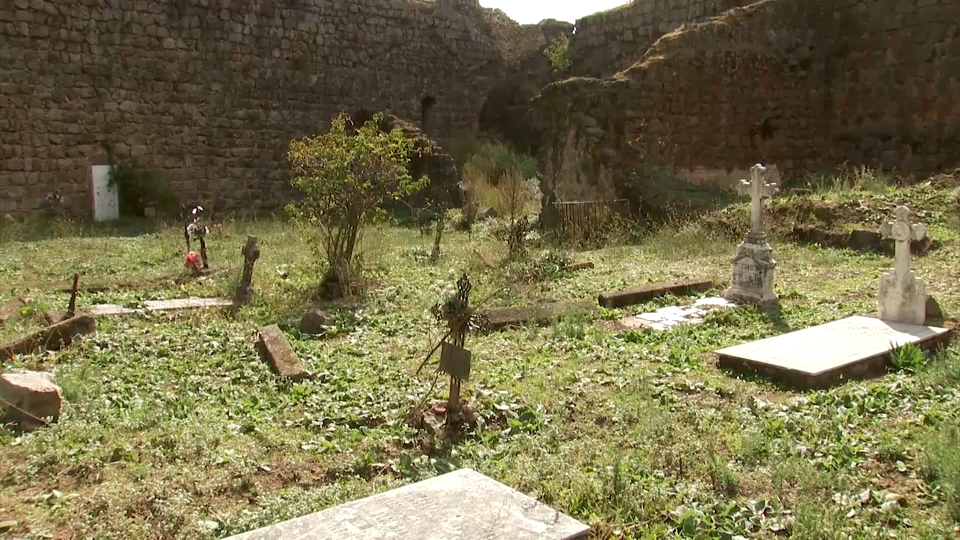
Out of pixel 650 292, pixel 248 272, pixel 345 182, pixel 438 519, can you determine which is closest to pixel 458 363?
pixel 438 519

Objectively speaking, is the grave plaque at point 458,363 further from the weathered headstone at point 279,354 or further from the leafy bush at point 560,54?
the leafy bush at point 560,54

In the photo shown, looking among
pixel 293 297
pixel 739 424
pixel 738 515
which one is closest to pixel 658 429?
pixel 739 424

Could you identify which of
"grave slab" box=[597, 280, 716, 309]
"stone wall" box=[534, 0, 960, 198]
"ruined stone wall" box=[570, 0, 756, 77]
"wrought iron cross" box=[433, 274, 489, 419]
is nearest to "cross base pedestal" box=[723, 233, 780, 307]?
"grave slab" box=[597, 280, 716, 309]

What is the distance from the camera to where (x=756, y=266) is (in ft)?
26.1

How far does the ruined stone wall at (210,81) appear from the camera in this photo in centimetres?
1419

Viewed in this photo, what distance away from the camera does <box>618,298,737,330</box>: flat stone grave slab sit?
23.9 feet

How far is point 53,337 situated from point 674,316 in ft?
16.9

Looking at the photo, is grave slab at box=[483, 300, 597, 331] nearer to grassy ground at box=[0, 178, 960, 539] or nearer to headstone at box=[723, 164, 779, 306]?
grassy ground at box=[0, 178, 960, 539]

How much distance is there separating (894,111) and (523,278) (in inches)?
390

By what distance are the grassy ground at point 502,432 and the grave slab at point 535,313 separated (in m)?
0.21

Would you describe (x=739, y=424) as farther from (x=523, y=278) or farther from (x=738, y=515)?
(x=523, y=278)

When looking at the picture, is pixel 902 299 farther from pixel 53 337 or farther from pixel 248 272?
pixel 53 337

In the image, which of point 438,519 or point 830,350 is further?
point 830,350

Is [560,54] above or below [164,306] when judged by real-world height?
above
